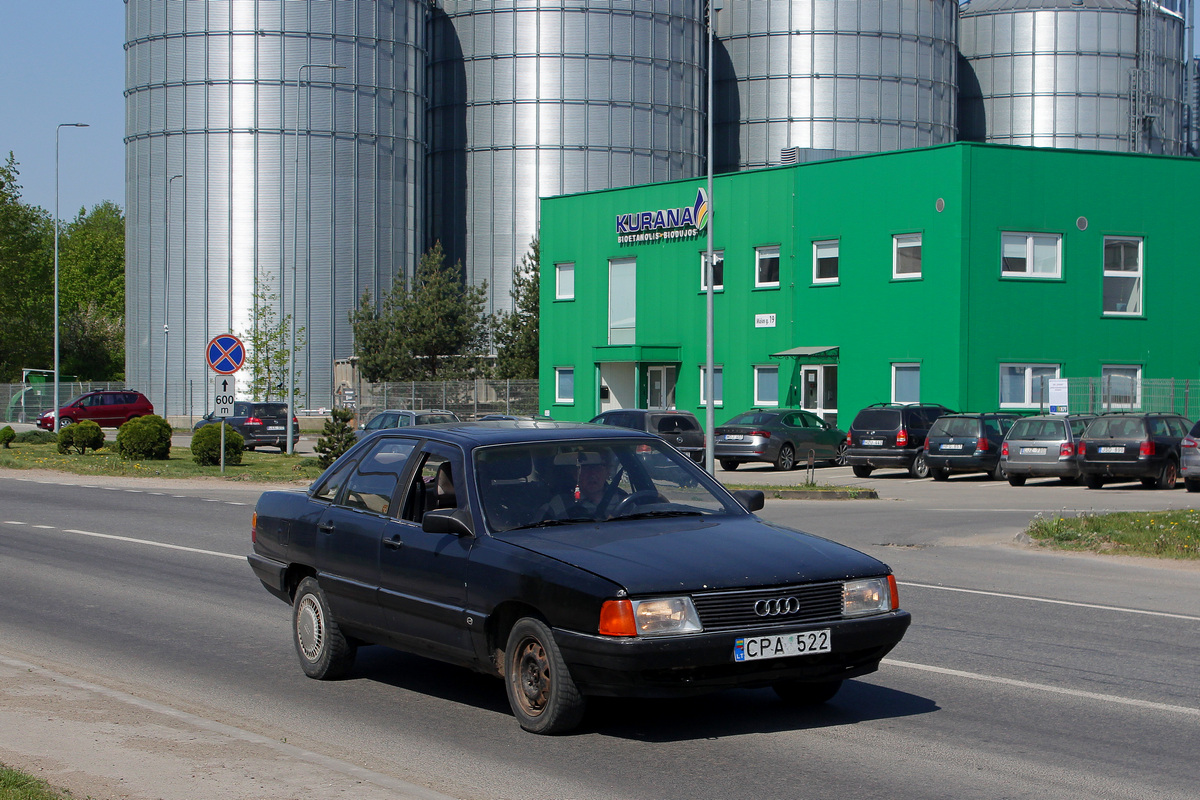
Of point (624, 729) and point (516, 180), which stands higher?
point (516, 180)

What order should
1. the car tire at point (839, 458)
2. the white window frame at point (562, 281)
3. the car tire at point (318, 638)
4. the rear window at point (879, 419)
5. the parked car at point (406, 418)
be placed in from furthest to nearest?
the white window frame at point (562, 281) → the car tire at point (839, 458) → the rear window at point (879, 419) → the parked car at point (406, 418) → the car tire at point (318, 638)

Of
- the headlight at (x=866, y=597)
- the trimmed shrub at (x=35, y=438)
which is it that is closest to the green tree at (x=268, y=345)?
the trimmed shrub at (x=35, y=438)

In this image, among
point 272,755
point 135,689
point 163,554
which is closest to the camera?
point 272,755

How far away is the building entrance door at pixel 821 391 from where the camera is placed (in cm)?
4197

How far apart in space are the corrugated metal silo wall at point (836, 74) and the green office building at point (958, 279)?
24939mm

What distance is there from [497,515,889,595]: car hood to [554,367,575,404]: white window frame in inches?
1692

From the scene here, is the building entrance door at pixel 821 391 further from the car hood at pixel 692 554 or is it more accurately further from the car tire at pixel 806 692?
the car hood at pixel 692 554

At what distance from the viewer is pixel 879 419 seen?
33156 mm

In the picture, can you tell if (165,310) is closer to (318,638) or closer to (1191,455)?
(1191,455)

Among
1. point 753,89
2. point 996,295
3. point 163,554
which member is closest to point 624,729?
point 163,554

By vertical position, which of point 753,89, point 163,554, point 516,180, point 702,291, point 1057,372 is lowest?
point 163,554

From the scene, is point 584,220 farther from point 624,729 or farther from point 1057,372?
point 624,729

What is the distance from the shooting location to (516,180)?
67.9m

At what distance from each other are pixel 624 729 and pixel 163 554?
970cm
